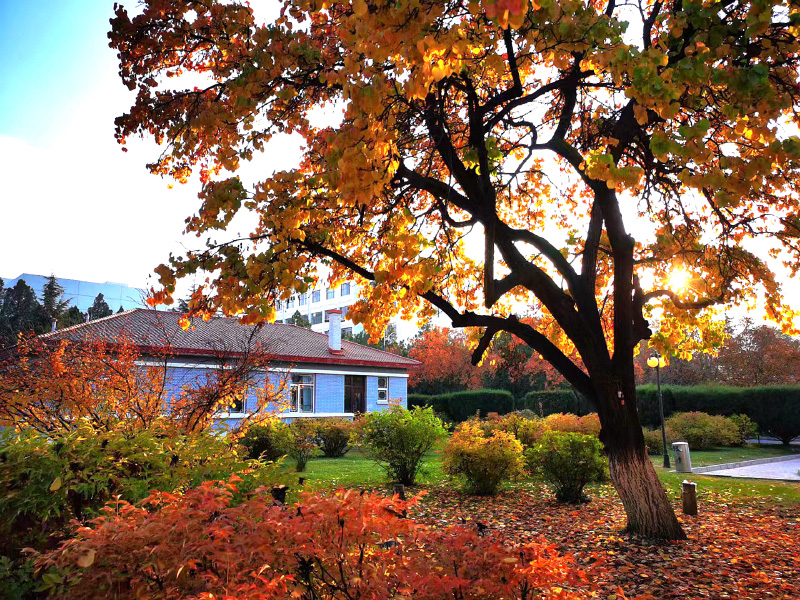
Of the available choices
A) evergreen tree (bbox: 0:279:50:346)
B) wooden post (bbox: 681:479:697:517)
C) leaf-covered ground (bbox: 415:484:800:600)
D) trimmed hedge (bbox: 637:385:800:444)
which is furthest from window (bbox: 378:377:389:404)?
evergreen tree (bbox: 0:279:50:346)

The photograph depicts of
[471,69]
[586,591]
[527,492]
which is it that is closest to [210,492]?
[586,591]

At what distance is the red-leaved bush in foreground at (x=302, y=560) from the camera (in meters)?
2.20

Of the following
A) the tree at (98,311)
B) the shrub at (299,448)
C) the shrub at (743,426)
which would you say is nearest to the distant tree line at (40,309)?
the tree at (98,311)

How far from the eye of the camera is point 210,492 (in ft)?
8.87

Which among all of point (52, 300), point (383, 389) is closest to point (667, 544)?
point (383, 389)

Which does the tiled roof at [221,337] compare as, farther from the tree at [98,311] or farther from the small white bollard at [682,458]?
the tree at [98,311]

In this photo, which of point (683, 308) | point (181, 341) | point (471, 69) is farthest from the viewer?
point (181, 341)

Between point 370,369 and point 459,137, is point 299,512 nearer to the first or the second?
point 459,137

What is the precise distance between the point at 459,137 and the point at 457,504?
21.0 ft

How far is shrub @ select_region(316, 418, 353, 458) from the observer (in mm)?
17938

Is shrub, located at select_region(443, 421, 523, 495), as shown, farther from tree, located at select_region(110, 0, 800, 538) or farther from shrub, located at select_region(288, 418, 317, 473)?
shrub, located at select_region(288, 418, 317, 473)

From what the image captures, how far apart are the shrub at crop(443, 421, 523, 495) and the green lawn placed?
1.37 m

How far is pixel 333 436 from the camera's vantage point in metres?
18.0

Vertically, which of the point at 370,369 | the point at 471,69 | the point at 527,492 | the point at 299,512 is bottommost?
the point at 527,492
